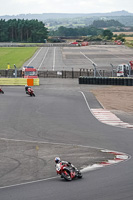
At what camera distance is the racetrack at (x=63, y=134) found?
1803 centimetres

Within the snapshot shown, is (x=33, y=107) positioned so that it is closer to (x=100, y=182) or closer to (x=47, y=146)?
(x=47, y=146)

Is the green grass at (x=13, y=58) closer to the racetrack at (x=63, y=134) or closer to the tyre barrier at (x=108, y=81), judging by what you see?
the tyre barrier at (x=108, y=81)

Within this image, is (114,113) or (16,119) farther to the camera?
(114,113)

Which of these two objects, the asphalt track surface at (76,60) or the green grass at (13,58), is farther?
the green grass at (13,58)

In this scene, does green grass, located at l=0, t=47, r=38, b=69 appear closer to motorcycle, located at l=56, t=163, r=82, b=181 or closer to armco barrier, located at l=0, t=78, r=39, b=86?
armco barrier, located at l=0, t=78, r=39, b=86

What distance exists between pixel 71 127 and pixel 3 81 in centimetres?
3713

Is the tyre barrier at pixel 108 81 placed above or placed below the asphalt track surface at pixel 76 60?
above

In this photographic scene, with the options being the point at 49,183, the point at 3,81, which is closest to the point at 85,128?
the point at 49,183

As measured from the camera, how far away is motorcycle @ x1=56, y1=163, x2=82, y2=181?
19719mm

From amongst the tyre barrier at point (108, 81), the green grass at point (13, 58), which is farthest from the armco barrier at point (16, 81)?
the green grass at point (13, 58)

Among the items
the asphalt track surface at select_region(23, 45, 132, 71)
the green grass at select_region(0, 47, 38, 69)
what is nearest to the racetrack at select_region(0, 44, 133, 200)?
the asphalt track surface at select_region(23, 45, 132, 71)

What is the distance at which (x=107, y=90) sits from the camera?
61781mm

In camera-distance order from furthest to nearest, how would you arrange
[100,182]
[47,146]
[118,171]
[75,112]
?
[75,112] → [47,146] → [118,171] → [100,182]

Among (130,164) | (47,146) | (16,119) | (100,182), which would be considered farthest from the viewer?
(16,119)
